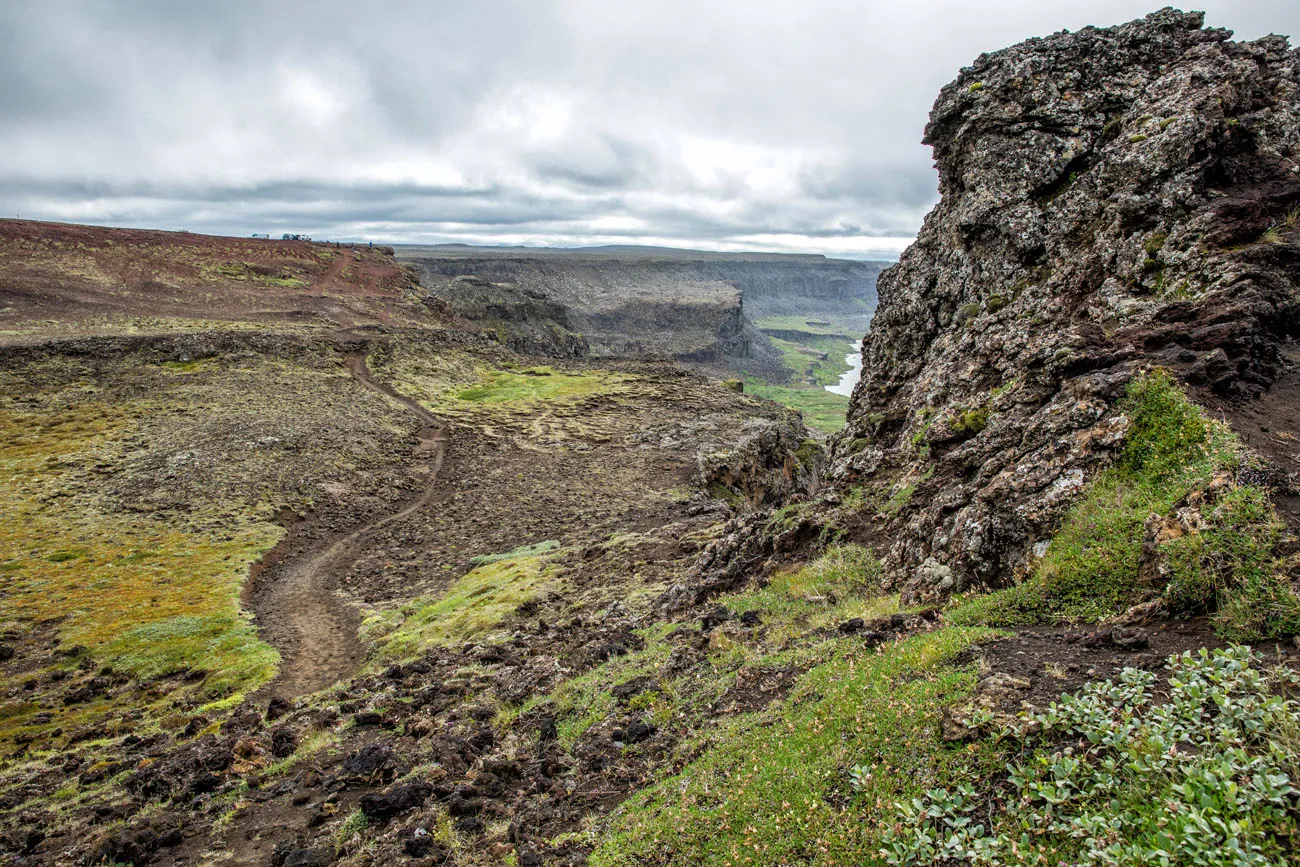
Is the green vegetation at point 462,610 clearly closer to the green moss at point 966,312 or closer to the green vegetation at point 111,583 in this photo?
the green vegetation at point 111,583

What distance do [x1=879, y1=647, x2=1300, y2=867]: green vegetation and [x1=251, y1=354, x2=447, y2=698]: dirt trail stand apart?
68.2 feet

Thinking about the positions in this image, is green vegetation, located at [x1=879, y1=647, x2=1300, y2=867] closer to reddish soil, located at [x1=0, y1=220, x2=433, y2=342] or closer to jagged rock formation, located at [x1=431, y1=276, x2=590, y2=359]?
reddish soil, located at [x1=0, y1=220, x2=433, y2=342]

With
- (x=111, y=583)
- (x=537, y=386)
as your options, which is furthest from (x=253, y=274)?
(x=111, y=583)

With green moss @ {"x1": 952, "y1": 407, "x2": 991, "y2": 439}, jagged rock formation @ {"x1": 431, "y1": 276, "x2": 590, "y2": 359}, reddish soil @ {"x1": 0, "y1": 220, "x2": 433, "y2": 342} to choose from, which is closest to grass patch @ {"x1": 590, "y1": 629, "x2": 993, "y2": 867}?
green moss @ {"x1": 952, "y1": 407, "x2": 991, "y2": 439}

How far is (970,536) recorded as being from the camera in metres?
12.7

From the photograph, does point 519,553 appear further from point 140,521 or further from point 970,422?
point 970,422

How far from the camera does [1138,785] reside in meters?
5.84

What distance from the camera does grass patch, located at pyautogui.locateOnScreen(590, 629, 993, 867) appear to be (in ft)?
24.6

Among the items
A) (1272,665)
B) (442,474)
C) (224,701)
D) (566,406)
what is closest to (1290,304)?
(1272,665)

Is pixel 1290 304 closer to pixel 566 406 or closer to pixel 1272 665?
pixel 1272 665

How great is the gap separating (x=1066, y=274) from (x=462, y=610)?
23871mm

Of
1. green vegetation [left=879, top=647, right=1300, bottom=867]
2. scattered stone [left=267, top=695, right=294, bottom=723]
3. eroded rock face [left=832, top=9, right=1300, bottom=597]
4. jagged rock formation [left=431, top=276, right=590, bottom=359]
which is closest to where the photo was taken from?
green vegetation [left=879, top=647, right=1300, bottom=867]

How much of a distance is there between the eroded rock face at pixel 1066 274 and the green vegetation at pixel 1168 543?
2.25 ft

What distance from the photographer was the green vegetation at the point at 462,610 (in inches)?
909
